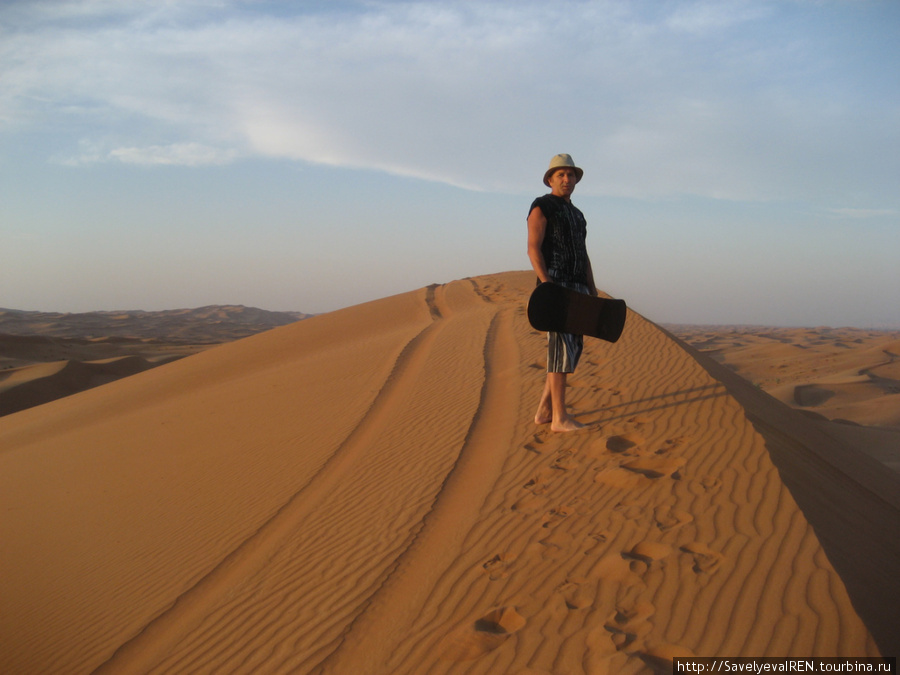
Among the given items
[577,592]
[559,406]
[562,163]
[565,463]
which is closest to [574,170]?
[562,163]

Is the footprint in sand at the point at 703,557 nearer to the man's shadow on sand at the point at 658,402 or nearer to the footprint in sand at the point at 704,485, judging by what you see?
the footprint in sand at the point at 704,485

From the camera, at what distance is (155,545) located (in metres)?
4.60

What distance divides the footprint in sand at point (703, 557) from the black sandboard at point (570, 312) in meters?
1.85

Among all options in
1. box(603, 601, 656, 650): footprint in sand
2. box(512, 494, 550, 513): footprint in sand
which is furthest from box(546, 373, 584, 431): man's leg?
box(603, 601, 656, 650): footprint in sand

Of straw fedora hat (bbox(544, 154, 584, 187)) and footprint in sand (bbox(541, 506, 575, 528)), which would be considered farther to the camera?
straw fedora hat (bbox(544, 154, 584, 187))

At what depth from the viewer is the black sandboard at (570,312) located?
14.6 feet

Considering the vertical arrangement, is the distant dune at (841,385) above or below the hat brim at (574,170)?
below

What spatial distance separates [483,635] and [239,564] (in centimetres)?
214

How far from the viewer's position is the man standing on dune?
4500mm

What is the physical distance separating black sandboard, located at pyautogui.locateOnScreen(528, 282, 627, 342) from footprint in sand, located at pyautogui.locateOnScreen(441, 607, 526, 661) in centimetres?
226

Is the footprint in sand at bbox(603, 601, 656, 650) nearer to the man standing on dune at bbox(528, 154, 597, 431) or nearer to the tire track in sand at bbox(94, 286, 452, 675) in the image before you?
the man standing on dune at bbox(528, 154, 597, 431)

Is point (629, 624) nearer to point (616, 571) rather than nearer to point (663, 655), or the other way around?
point (663, 655)

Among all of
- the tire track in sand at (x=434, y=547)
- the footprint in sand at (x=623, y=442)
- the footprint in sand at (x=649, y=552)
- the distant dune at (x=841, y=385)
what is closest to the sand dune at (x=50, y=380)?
the tire track in sand at (x=434, y=547)

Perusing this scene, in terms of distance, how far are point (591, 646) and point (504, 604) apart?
54 centimetres
